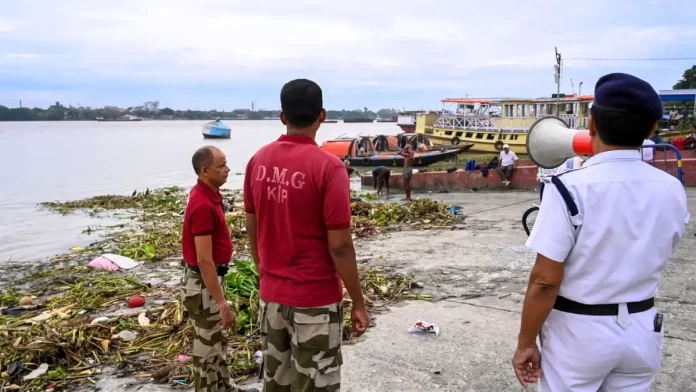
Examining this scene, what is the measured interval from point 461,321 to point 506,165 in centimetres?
1152

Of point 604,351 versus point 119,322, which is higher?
point 604,351

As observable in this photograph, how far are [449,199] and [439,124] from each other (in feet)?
84.2

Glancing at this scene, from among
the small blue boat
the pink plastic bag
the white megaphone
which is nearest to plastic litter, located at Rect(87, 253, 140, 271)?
the pink plastic bag

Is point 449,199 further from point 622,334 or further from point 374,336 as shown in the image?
point 622,334

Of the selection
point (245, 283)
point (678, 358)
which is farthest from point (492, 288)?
point (245, 283)

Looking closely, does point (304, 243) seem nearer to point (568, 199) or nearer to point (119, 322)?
point (568, 199)

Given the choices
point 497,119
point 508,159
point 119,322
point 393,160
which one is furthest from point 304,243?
point 497,119

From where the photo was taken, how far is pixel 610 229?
6.33 feet

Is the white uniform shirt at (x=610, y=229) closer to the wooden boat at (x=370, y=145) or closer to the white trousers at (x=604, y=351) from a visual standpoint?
the white trousers at (x=604, y=351)

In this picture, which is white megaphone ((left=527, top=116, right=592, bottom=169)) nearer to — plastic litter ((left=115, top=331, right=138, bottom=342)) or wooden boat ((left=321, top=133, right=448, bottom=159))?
plastic litter ((left=115, top=331, right=138, bottom=342))

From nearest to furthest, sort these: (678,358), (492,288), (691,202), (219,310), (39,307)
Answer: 1. (219,310)
2. (678,358)
3. (492,288)
4. (39,307)
5. (691,202)

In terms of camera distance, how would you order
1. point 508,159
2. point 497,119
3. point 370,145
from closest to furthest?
point 508,159, point 370,145, point 497,119

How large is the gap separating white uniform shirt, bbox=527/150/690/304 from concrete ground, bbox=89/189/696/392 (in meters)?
2.08

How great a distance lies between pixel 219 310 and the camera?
353 cm
